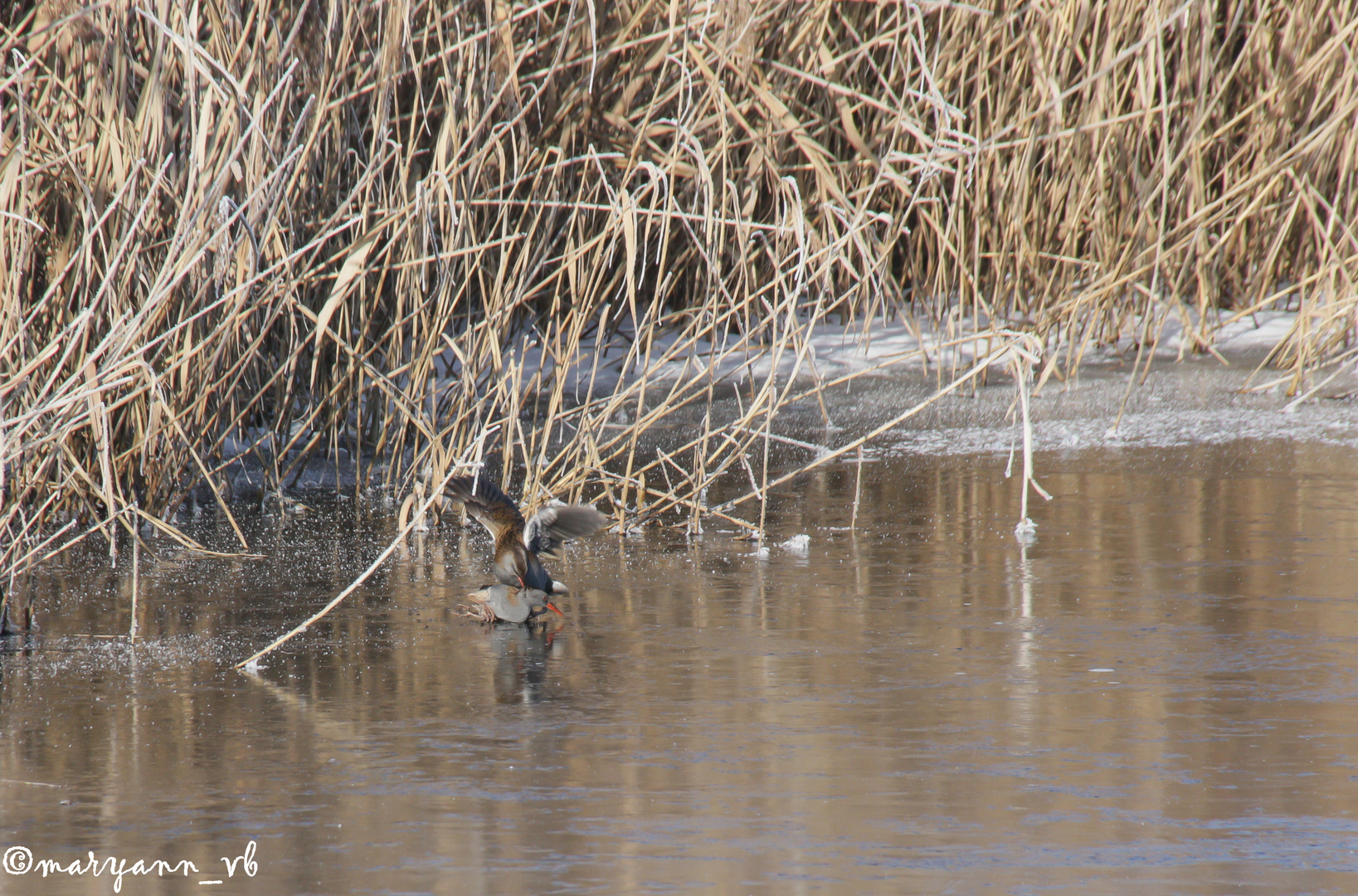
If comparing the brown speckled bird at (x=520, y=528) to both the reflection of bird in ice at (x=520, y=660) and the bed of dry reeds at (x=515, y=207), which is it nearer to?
the reflection of bird in ice at (x=520, y=660)

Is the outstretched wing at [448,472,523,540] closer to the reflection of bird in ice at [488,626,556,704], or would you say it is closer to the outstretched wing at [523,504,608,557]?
the outstretched wing at [523,504,608,557]

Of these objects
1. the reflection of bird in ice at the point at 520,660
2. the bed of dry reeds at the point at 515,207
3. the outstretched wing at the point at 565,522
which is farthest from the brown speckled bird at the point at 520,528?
the bed of dry reeds at the point at 515,207

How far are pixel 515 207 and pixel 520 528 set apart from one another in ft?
5.58

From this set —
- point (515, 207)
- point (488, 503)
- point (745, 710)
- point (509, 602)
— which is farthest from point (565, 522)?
point (515, 207)

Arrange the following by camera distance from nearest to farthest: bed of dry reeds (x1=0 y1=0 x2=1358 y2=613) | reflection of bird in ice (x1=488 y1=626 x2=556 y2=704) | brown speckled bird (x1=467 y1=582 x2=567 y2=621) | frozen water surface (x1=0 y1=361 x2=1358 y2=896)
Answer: frozen water surface (x1=0 y1=361 x2=1358 y2=896), reflection of bird in ice (x1=488 y1=626 x2=556 y2=704), brown speckled bird (x1=467 y1=582 x2=567 y2=621), bed of dry reeds (x1=0 y1=0 x2=1358 y2=613)

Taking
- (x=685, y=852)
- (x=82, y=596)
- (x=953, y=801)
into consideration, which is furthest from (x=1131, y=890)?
(x=82, y=596)

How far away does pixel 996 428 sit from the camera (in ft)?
20.5

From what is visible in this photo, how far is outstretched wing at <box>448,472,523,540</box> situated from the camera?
4031 millimetres

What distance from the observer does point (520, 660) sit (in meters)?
3.57

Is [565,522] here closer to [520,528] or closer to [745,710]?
[520,528]

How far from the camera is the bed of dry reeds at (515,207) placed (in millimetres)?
4320

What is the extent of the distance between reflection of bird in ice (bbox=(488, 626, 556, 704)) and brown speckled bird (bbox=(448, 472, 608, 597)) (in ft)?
0.35

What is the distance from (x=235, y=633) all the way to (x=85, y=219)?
3.77ft

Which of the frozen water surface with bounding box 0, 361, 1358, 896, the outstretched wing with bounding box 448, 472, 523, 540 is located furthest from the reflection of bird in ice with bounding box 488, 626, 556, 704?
the outstretched wing with bounding box 448, 472, 523, 540
